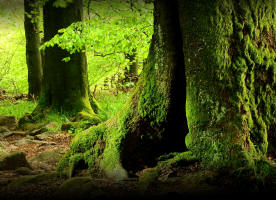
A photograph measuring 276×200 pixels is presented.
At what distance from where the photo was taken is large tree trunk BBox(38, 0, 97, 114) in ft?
27.1

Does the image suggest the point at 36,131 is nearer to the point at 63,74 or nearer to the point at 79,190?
the point at 63,74

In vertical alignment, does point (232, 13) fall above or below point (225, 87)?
above

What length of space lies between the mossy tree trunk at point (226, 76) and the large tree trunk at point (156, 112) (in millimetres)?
223

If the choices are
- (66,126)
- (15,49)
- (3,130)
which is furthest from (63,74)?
(15,49)

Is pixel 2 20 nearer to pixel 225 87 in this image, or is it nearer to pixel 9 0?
pixel 9 0

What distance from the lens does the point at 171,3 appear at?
11.1 ft

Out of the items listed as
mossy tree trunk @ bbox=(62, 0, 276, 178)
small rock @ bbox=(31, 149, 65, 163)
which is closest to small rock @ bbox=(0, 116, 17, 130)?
small rock @ bbox=(31, 149, 65, 163)

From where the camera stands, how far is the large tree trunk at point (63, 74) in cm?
825

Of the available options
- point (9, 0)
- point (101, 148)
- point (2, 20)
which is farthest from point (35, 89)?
point (101, 148)

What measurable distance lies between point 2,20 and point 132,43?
1385 cm

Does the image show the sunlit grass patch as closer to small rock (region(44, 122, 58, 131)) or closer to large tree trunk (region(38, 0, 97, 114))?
large tree trunk (region(38, 0, 97, 114))

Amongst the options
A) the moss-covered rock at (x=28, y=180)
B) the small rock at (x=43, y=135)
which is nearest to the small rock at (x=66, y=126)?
the small rock at (x=43, y=135)

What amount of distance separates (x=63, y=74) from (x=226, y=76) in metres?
6.09

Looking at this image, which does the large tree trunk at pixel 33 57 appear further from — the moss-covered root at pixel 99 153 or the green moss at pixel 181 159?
the green moss at pixel 181 159
